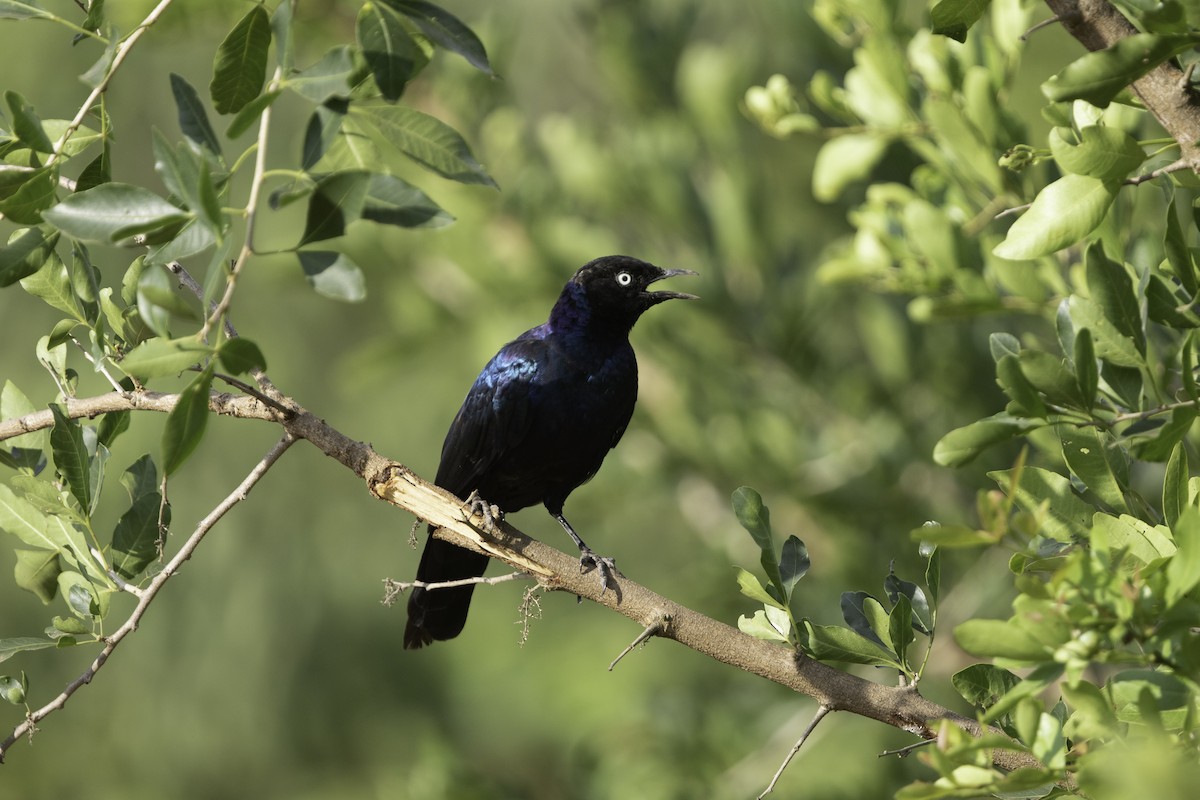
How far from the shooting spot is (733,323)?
18.7 feet

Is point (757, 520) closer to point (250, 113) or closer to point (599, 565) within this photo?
point (599, 565)

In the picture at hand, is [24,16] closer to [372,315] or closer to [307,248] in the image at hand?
[307,248]

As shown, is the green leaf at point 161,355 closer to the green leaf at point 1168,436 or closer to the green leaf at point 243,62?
the green leaf at point 243,62

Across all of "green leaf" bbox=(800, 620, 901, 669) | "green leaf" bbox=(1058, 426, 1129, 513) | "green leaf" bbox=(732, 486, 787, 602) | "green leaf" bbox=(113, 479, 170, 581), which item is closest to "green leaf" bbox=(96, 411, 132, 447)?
"green leaf" bbox=(113, 479, 170, 581)

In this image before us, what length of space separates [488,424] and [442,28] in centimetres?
247

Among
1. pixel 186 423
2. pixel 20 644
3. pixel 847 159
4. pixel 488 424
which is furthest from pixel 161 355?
pixel 488 424

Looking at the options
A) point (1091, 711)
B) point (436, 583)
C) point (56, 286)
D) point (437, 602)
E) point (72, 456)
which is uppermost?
point (56, 286)

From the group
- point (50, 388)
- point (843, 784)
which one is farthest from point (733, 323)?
point (50, 388)

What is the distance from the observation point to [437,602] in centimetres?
Answer: 421

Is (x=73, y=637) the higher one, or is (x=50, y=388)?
(x=73, y=637)

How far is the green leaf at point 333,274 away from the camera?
5.48 feet

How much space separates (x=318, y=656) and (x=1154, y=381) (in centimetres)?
969

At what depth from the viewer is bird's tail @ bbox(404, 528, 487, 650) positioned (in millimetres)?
4172

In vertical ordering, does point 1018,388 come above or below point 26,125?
below
